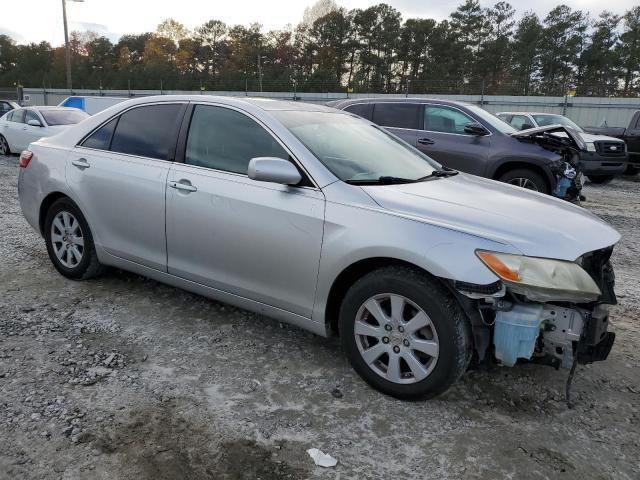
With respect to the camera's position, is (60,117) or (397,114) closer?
(397,114)

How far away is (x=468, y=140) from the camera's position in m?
8.18

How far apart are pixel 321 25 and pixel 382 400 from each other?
201 feet

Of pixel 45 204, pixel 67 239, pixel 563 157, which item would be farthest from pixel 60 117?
pixel 563 157

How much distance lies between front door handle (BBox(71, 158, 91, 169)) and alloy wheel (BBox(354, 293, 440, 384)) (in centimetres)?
263

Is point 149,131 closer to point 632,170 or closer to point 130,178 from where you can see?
point 130,178

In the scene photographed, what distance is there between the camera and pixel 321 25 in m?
59.2

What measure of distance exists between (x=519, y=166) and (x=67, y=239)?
246 inches

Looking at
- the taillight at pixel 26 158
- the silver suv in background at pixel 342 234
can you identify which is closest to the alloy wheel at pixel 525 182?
the silver suv in background at pixel 342 234

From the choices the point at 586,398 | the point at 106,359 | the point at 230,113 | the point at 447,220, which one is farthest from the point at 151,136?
the point at 586,398

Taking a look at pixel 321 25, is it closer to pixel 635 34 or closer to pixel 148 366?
pixel 635 34

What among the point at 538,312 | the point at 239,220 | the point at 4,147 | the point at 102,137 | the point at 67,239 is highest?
the point at 102,137

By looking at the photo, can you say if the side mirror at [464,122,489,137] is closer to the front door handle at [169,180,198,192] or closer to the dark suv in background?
the dark suv in background

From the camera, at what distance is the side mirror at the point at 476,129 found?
811cm

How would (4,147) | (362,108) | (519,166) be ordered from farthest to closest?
1. (4,147)
2. (362,108)
3. (519,166)
